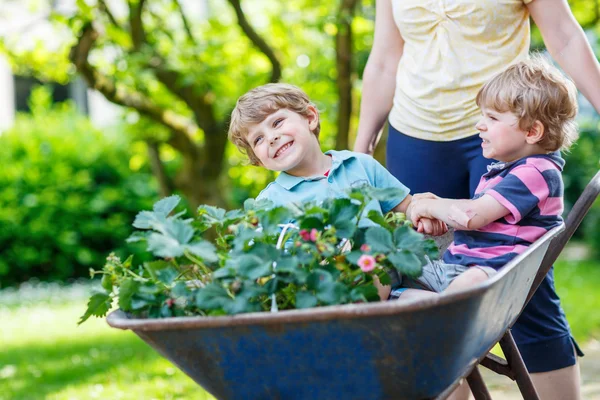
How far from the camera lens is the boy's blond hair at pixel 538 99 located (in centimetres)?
208

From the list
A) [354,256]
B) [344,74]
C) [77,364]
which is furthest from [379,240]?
[77,364]

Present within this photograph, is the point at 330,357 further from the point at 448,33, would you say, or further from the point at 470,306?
the point at 448,33

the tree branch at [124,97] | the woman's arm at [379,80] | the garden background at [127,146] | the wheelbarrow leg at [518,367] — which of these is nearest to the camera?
the wheelbarrow leg at [518,367]

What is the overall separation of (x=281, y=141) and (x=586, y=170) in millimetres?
8215

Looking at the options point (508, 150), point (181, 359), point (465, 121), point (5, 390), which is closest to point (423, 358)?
point (181, 359)

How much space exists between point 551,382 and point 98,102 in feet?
33.7

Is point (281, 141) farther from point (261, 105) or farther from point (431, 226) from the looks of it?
point (431, 226)

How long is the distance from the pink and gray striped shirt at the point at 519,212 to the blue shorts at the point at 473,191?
15.4 inches

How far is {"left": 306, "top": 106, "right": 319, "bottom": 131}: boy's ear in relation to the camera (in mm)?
2273

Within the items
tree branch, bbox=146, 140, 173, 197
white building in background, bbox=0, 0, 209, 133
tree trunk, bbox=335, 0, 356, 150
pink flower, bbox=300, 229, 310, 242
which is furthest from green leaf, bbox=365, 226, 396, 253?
white building in background, bbox=0, 0, 209, 133

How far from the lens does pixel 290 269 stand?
1585mm

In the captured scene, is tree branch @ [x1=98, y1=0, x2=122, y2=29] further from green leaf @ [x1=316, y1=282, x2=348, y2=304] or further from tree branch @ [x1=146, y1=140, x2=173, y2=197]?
green leaf @ [x1=316, y1=282, x2=348, y2=304]

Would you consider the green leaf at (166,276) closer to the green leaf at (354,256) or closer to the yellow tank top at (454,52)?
the green leaf at (354,256)

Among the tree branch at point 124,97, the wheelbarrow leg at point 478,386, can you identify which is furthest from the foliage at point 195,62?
the wheelbarrow leg at point 478,386
